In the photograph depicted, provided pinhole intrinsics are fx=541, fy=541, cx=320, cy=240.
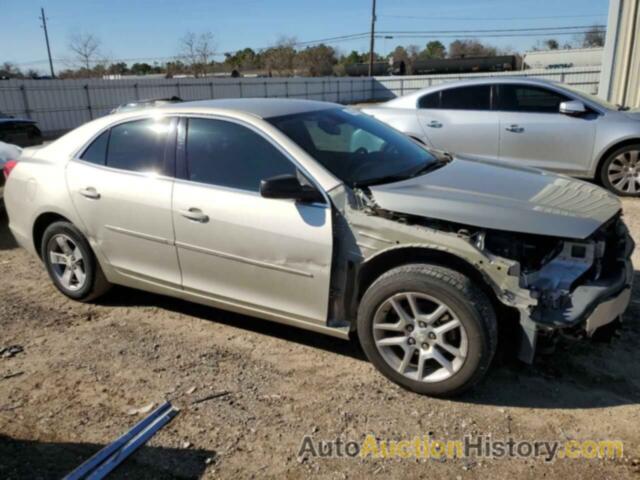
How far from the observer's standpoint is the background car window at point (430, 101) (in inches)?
317

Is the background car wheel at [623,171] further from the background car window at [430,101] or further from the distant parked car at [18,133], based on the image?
the distant parked car at [18,133]

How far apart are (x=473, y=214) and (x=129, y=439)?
7.25ft

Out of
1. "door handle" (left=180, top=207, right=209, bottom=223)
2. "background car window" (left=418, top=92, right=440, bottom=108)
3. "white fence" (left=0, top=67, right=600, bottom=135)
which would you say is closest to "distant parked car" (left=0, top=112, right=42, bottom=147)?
"background car window" (left=418, top=92, right=440, bottom=108)

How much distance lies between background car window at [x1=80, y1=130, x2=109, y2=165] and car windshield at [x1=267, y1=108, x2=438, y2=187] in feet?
4.77

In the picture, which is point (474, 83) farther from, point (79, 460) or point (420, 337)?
point (79, 460)

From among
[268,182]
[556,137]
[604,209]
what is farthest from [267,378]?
[556,137]

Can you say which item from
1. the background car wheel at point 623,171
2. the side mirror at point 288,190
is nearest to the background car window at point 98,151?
the side mirror at point 288,190

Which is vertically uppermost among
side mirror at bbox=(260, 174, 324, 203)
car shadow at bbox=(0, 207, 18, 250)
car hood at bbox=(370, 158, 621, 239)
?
side mirror at bbox=(260, 174, 324, 203)

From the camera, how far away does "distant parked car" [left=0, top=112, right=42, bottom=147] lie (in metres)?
12.5

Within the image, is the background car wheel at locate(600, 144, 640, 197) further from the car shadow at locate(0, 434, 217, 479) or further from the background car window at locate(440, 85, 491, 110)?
the car shadow at locate(0, 434, 217, 479)

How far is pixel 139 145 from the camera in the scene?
4.01 metres

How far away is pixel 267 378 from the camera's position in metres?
3.42

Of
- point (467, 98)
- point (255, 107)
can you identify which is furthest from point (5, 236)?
point (467, 98)

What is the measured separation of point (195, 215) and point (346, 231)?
Answer: 3.57 feet
